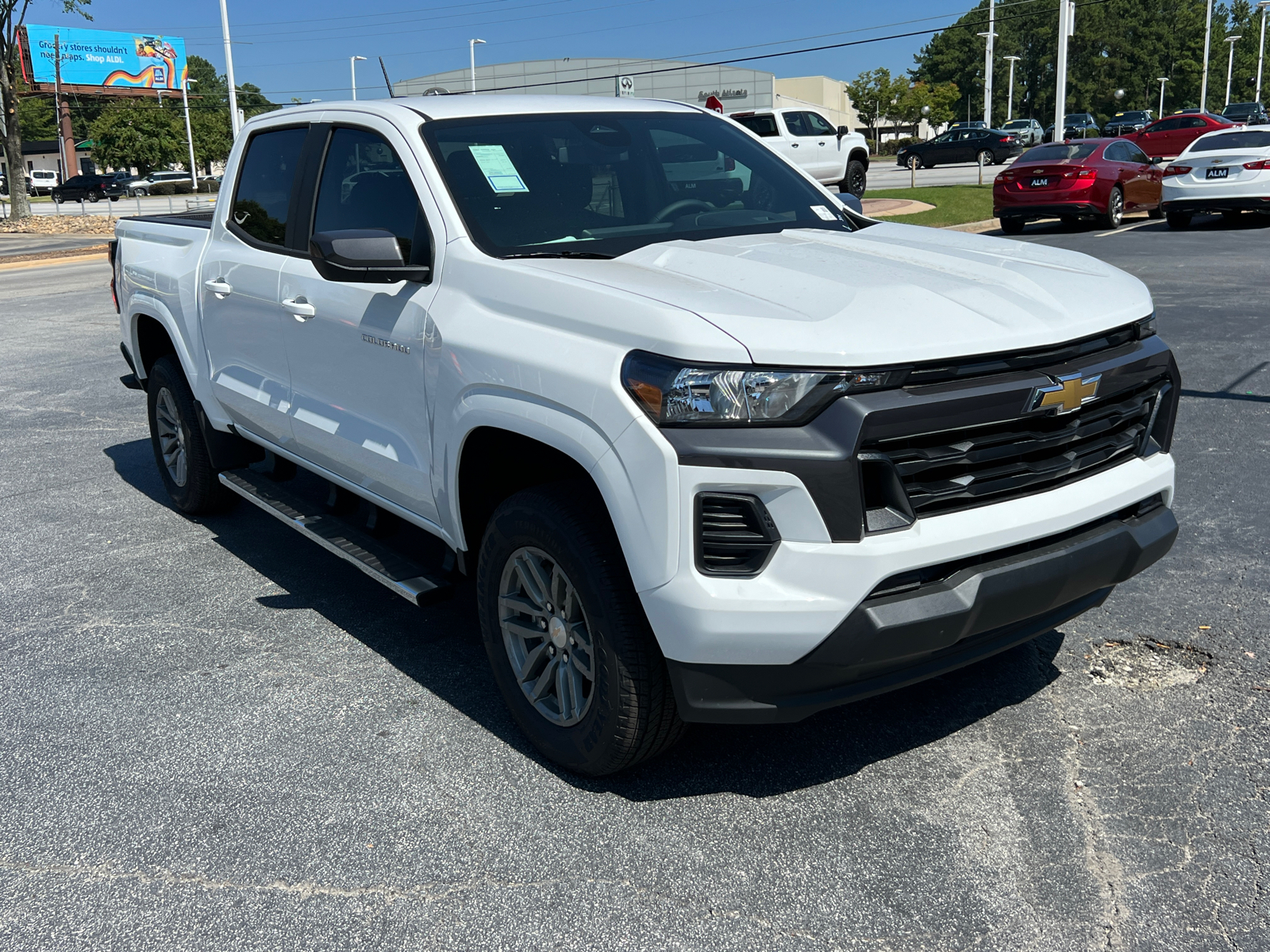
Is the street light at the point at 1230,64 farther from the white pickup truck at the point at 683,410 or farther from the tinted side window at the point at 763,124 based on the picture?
the white pickup truck at the point at 683,410

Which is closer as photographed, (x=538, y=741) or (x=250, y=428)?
(x=538, y=741)

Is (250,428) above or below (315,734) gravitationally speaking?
above

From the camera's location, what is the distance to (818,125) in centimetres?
2661

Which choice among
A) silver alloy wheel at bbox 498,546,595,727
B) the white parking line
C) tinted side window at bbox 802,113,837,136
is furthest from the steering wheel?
tinted side window at bbox 802,113,837,136

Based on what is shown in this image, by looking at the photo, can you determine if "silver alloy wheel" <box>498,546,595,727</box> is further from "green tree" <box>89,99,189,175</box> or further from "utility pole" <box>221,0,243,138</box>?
"green tree" <box>89,99,189,175</box>

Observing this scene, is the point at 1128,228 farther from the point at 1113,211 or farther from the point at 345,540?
the point at 345,540

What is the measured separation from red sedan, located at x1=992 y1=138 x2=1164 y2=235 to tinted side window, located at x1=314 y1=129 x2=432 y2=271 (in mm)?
16582

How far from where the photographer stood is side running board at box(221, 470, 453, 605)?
3.87 m

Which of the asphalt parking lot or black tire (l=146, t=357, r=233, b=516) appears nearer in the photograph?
the asphalt parking lot

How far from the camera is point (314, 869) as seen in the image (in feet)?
9.95

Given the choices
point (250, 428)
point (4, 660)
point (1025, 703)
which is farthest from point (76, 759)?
point (1025, 703)

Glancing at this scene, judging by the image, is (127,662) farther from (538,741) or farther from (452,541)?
(538,741)

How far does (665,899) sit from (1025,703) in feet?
5.09

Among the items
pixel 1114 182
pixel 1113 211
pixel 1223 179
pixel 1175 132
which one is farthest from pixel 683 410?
pixel 1175 132
